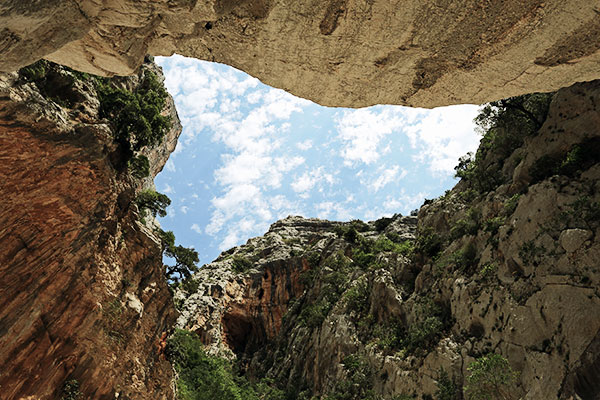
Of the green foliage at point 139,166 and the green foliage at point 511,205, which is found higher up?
the green foliage at point 511,205

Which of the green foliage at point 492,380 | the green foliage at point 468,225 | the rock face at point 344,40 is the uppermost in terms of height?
the green foliage at point 468,225

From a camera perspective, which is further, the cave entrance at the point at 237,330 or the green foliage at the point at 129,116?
the cave entrance at the point at 237,330

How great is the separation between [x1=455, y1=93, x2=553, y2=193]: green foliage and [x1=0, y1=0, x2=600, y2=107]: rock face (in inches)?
859

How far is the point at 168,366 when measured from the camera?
1970cm

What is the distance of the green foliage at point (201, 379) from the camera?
2454 cm

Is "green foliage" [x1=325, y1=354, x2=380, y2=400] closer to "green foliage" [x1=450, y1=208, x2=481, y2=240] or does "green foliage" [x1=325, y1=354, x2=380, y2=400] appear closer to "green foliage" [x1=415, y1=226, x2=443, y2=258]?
"green foliage" [x1=415, y1=226, x2=443, y2=258]

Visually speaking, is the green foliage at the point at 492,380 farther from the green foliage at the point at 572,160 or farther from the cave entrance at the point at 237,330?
the cave entrance at the point at 237,330

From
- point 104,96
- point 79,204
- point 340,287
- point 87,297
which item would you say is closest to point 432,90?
point 79,204

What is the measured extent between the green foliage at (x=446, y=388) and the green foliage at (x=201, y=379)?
50.5 feet

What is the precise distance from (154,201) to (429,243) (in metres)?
22.5

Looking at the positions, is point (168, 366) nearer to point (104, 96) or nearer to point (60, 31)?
point (104, 96)

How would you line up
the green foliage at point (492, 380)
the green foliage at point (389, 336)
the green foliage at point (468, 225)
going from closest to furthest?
the green foliage at point (492, 380) < the green foliage at point (468, 225) < the green foliage at point (389, 336)

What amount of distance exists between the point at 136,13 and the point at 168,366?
20.5 m

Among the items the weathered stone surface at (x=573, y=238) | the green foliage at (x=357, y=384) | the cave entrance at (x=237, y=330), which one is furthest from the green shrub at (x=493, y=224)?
the cave entrance at (x=237, y=330)
